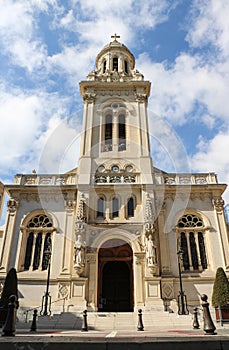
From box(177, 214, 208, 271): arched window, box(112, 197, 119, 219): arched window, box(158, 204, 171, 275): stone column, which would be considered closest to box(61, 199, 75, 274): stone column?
box(112, 197, 119, 219): arched window

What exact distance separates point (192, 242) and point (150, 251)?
14.5 ft

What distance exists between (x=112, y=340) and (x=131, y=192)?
60.6ft

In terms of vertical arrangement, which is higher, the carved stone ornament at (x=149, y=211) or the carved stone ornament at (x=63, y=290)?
the carved stone ornament at (x=149, y=211)

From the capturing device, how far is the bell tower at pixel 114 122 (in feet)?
86.2

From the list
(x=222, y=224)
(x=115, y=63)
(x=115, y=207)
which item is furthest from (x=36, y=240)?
(x=115, y=63)

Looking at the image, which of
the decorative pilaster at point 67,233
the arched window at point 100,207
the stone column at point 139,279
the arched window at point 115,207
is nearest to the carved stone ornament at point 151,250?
the stone column at point 139,279

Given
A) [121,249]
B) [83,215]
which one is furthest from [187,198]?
[83,215]

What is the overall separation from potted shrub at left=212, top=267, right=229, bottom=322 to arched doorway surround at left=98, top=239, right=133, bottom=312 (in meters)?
6.12

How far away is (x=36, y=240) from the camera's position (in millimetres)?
22812

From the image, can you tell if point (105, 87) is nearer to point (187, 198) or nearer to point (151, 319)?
point (187, 198)

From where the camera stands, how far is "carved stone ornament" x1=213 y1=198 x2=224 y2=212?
23.5m

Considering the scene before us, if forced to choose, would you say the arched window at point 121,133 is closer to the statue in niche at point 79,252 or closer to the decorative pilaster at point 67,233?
the decorative pilaster at point 67,233

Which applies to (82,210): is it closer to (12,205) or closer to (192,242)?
(12,205)

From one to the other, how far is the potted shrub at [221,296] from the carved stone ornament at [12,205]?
16.3m
